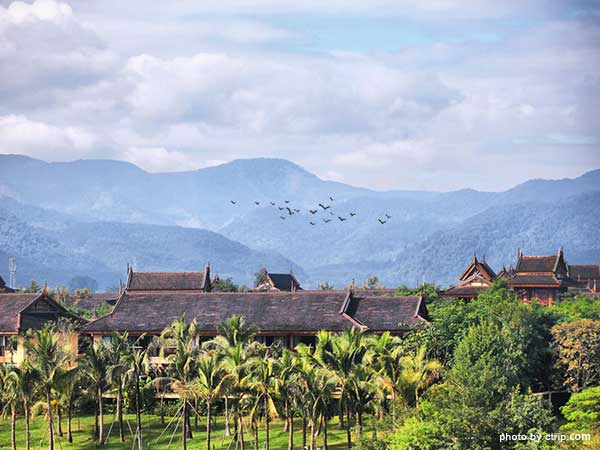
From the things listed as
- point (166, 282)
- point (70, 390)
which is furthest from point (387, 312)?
point (166, 282)

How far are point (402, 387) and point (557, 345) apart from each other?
1434 cm

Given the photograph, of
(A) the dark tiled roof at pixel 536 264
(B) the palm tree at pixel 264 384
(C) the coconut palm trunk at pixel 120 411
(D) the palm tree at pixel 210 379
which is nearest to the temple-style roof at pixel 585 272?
(A) the dark tiled roof at pixel 536 264

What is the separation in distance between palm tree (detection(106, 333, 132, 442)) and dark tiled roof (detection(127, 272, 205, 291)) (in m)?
45.3

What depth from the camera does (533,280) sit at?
130 meters

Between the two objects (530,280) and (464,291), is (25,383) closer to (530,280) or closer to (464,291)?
(464,291)

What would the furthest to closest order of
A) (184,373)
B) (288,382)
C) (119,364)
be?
(119,364)
(184,373)
(288,382)

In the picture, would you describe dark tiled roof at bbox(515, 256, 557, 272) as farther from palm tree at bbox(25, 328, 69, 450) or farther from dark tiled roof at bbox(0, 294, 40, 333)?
palm tree at bbox(25, 328, 69, 450)

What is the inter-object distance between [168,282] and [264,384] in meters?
58.1

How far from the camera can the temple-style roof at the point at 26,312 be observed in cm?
8619

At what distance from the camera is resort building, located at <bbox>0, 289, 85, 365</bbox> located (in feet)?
272

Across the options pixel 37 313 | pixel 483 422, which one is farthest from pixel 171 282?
pixel 483 422

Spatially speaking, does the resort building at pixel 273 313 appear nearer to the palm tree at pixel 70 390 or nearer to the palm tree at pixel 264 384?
the palm tree at pixel 70 390

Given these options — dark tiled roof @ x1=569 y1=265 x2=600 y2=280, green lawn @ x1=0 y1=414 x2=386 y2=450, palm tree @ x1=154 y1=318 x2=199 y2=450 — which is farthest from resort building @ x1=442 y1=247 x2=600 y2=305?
palm tree @ x1=154 y1=318 x2=199 y2=450

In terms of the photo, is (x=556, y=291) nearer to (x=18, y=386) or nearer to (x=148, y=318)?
(x=148, y=318)
